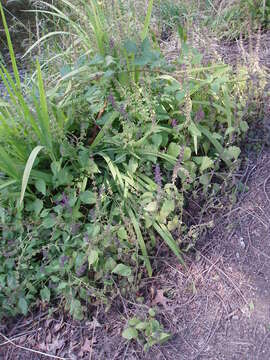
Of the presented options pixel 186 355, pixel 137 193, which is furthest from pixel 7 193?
pixel 186 355

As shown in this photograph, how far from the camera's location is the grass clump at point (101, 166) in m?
1.66

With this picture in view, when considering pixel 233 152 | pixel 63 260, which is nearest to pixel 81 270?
pixel 63 260

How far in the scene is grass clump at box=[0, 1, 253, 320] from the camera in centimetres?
166

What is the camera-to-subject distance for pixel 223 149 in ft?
6.48

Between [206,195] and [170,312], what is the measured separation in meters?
0.57

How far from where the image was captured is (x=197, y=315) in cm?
167

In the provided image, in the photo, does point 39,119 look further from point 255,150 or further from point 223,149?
point 255,150

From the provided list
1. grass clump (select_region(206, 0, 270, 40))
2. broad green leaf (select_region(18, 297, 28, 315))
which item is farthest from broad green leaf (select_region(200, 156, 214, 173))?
grass clump (select_region(206, 0, 270, 40))

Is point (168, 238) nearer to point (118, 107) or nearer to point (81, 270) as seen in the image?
point (81, 270)

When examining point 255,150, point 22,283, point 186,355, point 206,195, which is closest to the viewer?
point 186,355

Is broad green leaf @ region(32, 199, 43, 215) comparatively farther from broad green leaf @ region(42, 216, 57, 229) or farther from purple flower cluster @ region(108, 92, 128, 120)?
purple flower cluster @ region(108, 92, 128, 120)

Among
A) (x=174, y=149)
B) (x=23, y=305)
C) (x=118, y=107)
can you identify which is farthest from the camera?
(x=174, y=149)

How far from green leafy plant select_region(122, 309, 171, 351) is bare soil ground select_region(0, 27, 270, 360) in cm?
4

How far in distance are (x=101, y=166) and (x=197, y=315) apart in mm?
817
